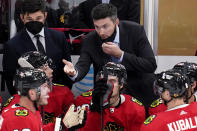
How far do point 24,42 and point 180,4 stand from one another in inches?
75.7

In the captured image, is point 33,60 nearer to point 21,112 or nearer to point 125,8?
point 21,112

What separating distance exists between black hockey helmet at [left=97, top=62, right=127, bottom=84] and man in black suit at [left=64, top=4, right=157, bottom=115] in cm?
13

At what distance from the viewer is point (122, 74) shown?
3525mm

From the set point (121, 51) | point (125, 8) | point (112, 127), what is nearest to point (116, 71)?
point (121, 51)

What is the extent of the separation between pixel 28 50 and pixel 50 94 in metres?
0.48

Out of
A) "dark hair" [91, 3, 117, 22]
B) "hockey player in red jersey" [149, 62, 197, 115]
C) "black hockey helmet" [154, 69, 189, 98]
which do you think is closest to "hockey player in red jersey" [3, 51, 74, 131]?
"dark hair" [91, 3, 117, 22]

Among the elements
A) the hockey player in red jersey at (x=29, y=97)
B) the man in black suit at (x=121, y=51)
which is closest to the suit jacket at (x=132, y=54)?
the man in black suit at (x=121, y=51)

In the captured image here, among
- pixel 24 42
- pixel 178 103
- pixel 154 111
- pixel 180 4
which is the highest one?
pixel 180 4

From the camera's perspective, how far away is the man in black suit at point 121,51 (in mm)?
3627

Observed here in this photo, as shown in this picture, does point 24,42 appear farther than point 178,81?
Yes

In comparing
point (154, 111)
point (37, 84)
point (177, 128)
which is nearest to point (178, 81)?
point (177, 128)

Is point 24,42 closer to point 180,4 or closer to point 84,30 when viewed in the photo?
point 84,30

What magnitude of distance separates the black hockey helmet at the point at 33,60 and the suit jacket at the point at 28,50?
268 millimetres

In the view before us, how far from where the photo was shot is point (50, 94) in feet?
12.5
